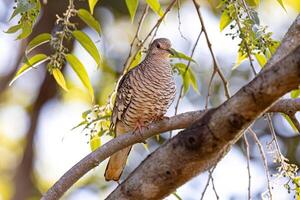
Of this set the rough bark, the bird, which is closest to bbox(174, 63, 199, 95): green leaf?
the bird

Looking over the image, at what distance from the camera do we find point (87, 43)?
6.67ft

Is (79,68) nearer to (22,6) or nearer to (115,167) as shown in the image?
(22,6)

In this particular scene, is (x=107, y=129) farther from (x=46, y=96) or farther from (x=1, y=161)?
(x=1, y=161)

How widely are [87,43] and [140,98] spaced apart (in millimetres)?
862

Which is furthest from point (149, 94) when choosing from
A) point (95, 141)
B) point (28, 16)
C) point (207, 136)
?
point (207, 136)

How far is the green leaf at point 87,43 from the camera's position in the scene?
2.02 meters

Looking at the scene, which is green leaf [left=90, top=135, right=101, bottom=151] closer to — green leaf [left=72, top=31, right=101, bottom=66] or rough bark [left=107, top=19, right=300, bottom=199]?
green leaf [left=72, top=31, right=101, bottom=66]

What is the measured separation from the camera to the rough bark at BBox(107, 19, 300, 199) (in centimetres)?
118

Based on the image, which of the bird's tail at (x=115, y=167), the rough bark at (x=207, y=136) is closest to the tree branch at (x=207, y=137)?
the rough bark at (x=207, y=136)

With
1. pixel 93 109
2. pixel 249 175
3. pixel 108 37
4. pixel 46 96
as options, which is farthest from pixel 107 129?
pixel 108 37

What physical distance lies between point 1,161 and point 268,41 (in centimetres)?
428

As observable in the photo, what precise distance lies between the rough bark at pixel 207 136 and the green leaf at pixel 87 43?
721 millimetres

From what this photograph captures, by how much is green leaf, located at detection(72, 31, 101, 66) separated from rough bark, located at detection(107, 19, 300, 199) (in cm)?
72

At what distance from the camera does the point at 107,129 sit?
90.1 inches
